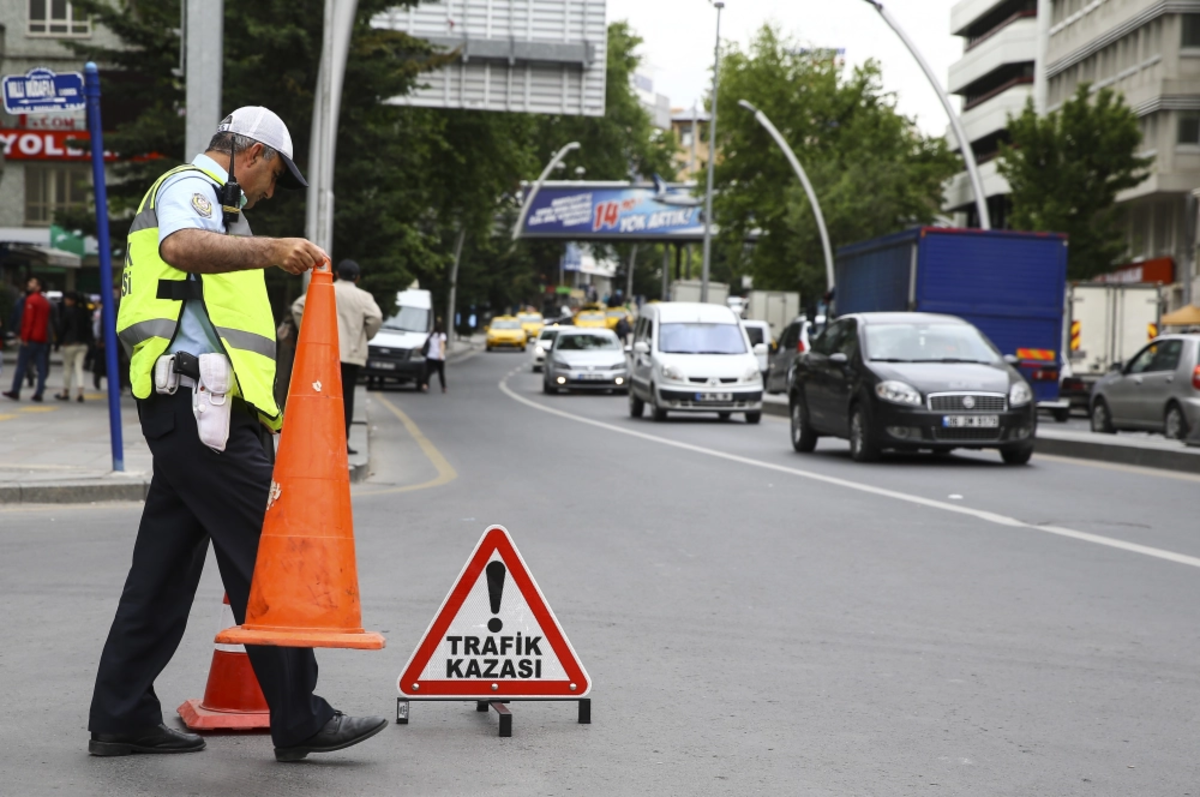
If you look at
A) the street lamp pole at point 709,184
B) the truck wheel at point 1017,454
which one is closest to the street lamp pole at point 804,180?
the street lamp pole at point 709,184

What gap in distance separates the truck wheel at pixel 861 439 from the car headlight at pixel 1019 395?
4.65 ft

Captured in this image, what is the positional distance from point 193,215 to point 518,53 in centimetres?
3350

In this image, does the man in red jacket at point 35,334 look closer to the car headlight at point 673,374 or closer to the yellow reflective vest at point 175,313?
the car headlight at point 673,374

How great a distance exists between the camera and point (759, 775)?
16.8 ft

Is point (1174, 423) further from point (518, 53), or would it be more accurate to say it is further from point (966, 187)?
point (966, 187)

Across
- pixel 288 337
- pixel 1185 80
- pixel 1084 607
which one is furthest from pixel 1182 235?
pixel 1084 607

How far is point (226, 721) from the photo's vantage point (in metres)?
5.41

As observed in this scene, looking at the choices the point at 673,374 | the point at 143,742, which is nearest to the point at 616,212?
the point at 673,374

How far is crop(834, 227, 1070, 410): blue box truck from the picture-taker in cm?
2625

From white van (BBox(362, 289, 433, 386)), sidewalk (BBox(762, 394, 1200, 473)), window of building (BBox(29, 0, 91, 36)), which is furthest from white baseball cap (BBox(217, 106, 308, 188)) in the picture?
window of building (BBox(29, 0, 91, 36))

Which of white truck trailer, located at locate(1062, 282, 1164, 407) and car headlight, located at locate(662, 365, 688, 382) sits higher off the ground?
white truck trailer, located at locate(1062, 282, 1164, 407)

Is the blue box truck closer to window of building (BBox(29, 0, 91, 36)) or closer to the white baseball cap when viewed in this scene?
the white baseball cap

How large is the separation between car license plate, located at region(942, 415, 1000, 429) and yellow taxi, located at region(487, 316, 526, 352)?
6886 centimetres

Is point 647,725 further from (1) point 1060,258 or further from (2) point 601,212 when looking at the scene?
(2) point 601,212
